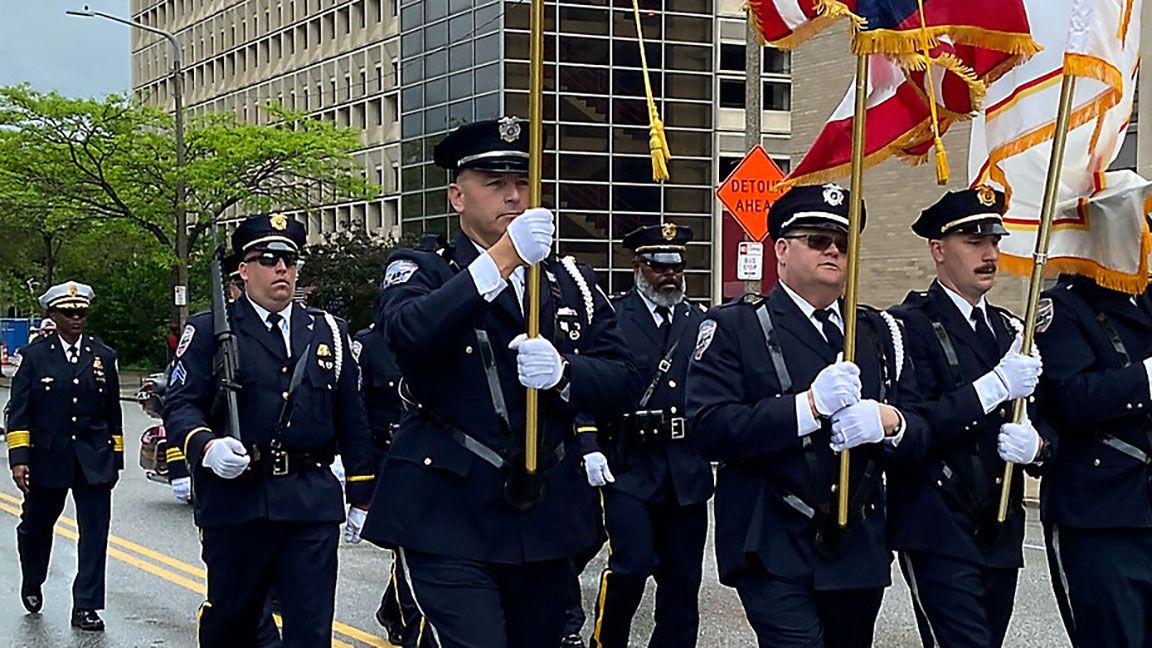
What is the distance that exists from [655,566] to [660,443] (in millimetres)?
607

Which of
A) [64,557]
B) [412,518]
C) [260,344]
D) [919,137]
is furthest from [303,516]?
[64,557]

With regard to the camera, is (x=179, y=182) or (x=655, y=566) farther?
(x=179, y=182)

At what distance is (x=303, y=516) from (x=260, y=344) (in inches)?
30.2

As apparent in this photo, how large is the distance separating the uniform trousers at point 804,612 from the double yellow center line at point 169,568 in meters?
3.83

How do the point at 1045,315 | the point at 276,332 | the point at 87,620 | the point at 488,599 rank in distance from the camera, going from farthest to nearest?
the point at 87,620 < the point at 276,332 < the point at 1045,315 < the point at 488,599

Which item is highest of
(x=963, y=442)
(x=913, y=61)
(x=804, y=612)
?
(x=913, y=61)

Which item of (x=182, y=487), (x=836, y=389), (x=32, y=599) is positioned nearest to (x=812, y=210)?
(x=836, y=389)

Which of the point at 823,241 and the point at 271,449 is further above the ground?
the point at 823,241

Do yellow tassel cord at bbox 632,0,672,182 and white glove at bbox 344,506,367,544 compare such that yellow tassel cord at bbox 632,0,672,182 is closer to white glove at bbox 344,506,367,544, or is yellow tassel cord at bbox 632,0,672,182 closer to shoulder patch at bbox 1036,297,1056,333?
shoulder patch at bbox 1036,297,1056,333

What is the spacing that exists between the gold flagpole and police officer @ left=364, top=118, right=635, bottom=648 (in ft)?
0.21

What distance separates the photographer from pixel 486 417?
4.73 meters

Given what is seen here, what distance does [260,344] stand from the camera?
6.55 meters

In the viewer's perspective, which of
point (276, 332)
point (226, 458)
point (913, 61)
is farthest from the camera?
point (276, 332)

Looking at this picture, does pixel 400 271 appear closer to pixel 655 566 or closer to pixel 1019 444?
pixel 1019 444
